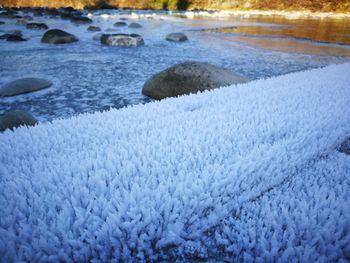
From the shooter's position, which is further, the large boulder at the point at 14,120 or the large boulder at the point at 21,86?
the large boulder at the point at 21,86

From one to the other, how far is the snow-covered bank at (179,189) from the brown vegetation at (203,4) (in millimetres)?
20111

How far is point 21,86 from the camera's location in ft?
6.39

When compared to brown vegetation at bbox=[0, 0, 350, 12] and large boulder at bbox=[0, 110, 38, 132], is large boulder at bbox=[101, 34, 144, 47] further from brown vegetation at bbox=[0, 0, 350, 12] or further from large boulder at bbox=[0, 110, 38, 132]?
brown vegetation at bbox=[0, 0, 350, 12]

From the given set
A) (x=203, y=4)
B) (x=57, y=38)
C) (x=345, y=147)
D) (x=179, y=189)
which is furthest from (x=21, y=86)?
(x=203, y=4)

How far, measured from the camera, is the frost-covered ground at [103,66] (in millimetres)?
1837

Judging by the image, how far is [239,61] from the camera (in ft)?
10.7

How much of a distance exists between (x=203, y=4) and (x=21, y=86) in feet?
75.3

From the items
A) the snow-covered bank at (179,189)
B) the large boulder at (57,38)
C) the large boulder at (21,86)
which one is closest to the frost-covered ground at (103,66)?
the large boulder at (21,86)

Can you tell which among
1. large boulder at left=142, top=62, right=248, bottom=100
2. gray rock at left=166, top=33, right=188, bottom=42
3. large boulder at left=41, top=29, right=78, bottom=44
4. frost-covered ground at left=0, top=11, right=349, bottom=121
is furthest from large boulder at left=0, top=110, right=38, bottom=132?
gray rock at left=166, top=33, right=188, bottom=42

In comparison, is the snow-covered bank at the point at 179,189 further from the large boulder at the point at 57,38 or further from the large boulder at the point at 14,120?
the large boulder at the point at 57,38

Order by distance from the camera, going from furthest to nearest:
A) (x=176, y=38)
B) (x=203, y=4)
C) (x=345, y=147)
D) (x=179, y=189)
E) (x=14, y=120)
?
(x=203, y=4)
(x=176, y=38)
(x=14, y=120)
(x=345, y=147)
(x=179, y=189)

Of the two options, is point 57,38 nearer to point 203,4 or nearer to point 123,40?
point 123,40

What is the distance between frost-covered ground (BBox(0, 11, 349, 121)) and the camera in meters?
1.84

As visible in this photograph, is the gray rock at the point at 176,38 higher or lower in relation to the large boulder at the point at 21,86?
higher
